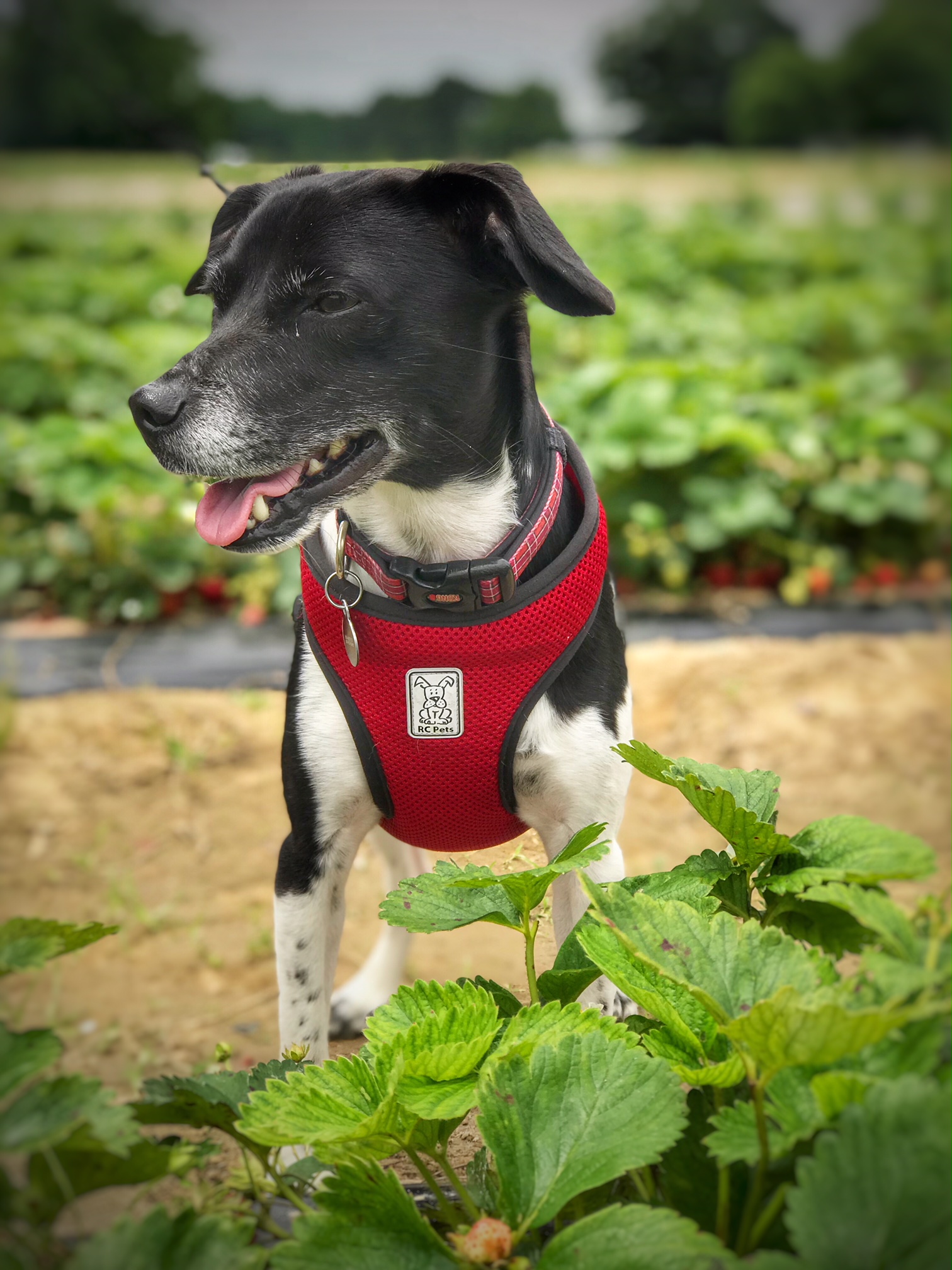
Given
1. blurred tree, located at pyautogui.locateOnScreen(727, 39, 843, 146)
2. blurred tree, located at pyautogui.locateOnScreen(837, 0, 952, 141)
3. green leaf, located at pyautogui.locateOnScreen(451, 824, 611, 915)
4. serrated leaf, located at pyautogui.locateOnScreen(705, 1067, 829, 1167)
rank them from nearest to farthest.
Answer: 1. serrated leaf, located at pyautogui.locateOnScreen(705, 1067, 829, 1167)
2. green leaf, located at pyautogui.locateOnScreen(451, 824, 611, 915)
3. blurred tree, located at pyautogui.locateOnScreen(837, 0, 952, 141)
4. blurred tree, located at pyautogui.locateOnScreen(727, 39, 843, 146)

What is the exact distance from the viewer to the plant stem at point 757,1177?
1060 mm

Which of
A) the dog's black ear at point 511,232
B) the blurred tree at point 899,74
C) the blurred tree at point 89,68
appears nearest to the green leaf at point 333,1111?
the dog's black ear at point 511,232

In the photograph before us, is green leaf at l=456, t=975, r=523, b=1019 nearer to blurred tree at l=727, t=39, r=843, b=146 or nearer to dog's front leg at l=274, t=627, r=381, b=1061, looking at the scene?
dog's front leg at l=274, t=627, r=381, b=1061

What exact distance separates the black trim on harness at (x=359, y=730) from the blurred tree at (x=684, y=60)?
78.3 feet

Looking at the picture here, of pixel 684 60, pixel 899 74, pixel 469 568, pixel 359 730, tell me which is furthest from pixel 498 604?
pixel 684 60

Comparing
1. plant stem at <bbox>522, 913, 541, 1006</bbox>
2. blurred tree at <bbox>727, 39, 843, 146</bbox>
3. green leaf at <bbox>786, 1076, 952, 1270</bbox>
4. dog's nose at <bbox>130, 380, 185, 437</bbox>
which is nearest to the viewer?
green leaf at <bbox>786, 1076, 952, 1270</bbox>

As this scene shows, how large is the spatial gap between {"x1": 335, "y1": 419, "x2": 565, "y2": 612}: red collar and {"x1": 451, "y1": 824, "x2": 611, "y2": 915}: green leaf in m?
0.49

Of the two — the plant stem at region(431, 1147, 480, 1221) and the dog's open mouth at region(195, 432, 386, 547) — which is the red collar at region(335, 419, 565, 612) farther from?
the plant stem at region(431, 1147, 480, 1221)

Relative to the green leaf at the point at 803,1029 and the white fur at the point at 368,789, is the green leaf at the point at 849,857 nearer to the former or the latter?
the green leaf at the point at 803,1029

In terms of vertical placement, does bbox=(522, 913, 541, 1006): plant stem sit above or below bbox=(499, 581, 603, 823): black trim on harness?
below

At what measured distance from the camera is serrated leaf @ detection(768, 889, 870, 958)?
1.42 metres

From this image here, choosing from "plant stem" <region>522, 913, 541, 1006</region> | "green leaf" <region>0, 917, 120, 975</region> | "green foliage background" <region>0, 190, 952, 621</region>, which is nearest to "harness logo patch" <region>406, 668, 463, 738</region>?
"plant stem" <region>522, 913, 541, 1006</region>

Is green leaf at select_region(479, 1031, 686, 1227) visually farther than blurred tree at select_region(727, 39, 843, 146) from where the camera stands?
No

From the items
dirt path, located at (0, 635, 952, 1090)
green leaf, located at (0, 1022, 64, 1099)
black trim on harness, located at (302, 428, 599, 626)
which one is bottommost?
dirt path, located at (0, 635, 952, 1090)
